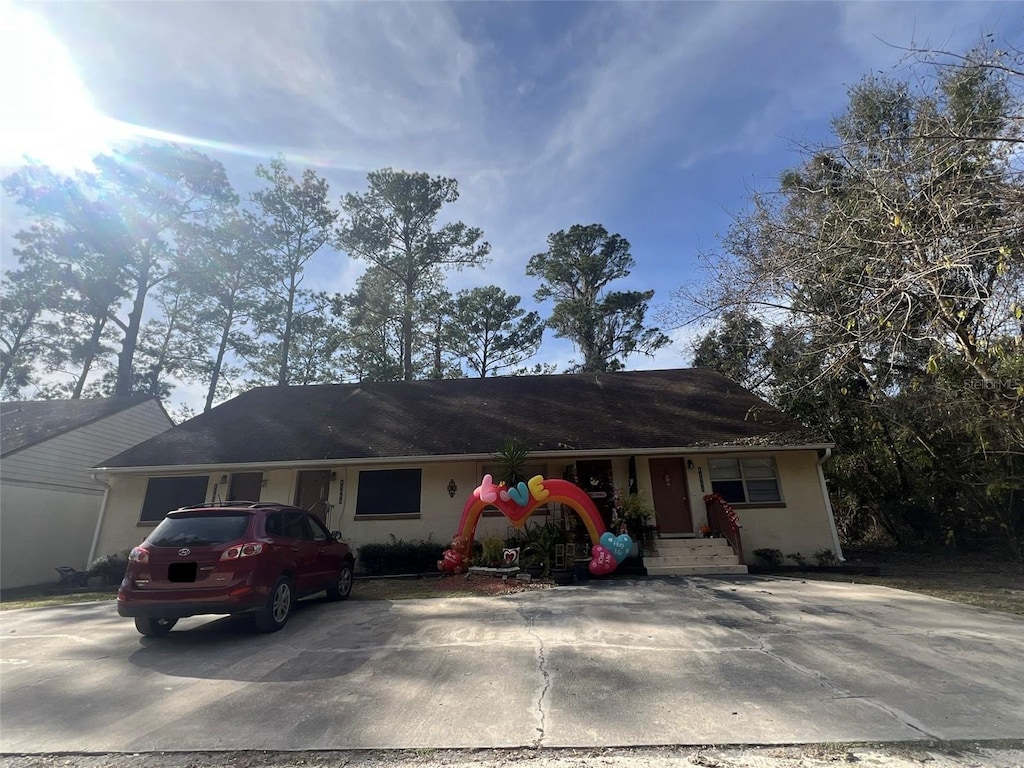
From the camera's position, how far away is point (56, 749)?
334 centimetres

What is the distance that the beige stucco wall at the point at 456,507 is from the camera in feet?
38.2

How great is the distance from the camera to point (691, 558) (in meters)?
10.4

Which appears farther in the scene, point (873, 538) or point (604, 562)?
point (873, 538)

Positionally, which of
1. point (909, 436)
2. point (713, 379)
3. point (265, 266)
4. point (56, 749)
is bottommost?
point (56, 749)

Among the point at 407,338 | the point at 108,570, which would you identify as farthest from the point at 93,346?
the point at 108,570

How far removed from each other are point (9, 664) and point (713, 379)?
1624 cm

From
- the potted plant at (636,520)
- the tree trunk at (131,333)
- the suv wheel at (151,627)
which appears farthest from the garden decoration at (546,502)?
the tree trunk at (131,333)

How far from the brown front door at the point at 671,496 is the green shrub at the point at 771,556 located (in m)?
1.56

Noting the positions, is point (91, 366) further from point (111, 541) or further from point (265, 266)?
point (111, 541)

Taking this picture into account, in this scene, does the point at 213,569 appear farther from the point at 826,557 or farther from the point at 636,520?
the point at 826,557

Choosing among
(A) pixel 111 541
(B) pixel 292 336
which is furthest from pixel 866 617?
(B) pixel 292 336

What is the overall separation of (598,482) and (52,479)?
1690 centimetres

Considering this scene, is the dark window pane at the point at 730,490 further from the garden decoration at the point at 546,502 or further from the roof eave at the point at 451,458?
the garden decoration at the point at 546,502

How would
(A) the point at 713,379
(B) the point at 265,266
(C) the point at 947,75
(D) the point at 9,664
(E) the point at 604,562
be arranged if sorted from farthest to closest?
(B) the point at 265,266
(A) the point at 713,379
(E) the point at 604,562
(C) the point at 947,75
(D) the point at 9,664
